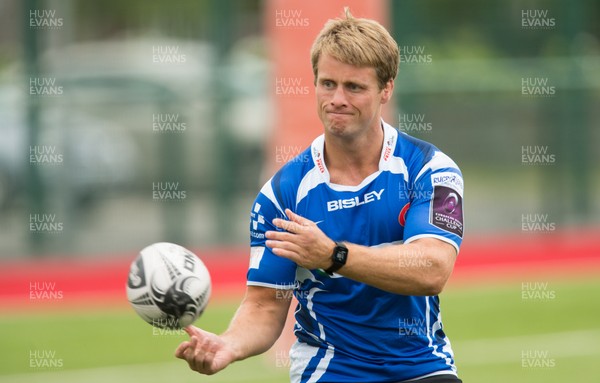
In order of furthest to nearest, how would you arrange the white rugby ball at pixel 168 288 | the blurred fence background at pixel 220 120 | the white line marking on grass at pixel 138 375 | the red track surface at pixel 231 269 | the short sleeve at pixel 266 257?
the blurred fence background at pixel 220 120 → the red track surface at pixel 231 269 → the white line marking on grass at pixel 138 375 → the short sleeve at pixel 266 257 → the white rugby ball at pixel 168 288

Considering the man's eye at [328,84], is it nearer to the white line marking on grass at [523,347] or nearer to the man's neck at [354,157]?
the man's neck at [354,157]

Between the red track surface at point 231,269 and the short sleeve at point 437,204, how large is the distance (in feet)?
29.1

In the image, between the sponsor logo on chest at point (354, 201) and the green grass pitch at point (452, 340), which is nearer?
the sponsor logo on chest at point (354, 201)

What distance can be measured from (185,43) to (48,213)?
3.37 m

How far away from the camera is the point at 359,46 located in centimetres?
504

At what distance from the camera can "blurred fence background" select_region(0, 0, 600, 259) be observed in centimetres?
1584

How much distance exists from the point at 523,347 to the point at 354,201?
6228 mm

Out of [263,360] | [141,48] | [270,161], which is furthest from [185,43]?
Result: [263,360]

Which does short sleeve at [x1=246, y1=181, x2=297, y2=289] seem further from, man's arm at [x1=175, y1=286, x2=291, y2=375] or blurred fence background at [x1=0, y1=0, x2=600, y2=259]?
blurred fence background at [x1=0, y1=0, x2=600, y2=259]

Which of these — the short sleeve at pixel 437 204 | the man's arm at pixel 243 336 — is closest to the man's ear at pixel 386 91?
the short sleeve at pixel 437 204

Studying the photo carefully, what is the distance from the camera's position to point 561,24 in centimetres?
1738

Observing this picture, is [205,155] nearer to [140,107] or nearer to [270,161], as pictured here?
[140,107]

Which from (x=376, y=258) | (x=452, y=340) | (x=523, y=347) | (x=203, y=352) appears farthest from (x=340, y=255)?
(x=452, y=340)

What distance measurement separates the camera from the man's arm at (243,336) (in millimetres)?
4934
